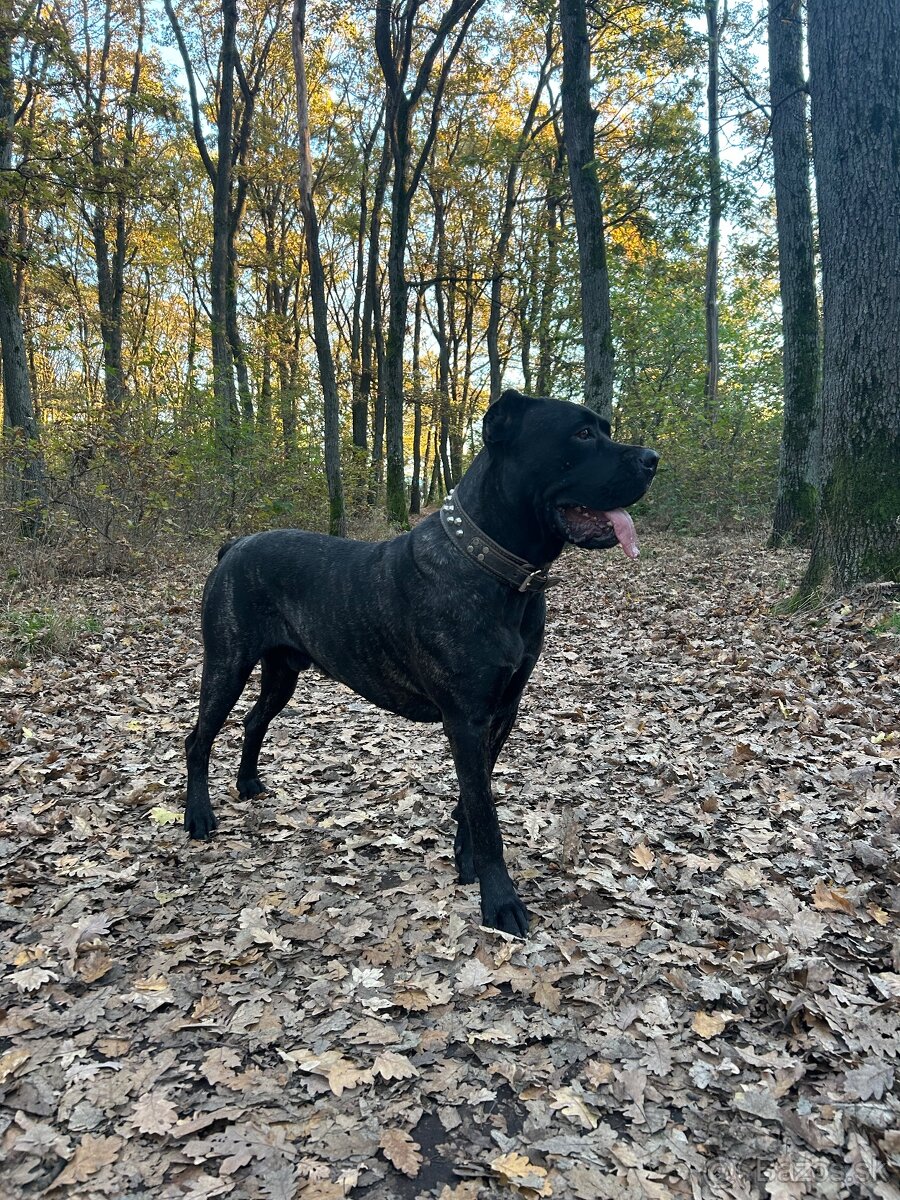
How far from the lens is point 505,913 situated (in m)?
3.21

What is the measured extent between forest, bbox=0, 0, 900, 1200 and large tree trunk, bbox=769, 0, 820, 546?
56 millimetres

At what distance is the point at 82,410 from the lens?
11.4m

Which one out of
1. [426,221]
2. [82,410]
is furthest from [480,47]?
[82,410]

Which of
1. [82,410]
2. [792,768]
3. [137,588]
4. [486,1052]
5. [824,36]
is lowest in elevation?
[486,1052]

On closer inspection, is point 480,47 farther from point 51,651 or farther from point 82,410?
point 51,651

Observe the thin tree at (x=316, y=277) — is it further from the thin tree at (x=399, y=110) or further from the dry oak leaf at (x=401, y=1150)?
the dry oak leaf at (x=401, y=1150)

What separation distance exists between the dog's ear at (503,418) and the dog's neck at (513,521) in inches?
4.1

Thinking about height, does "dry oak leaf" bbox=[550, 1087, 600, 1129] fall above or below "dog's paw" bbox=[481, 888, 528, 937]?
below

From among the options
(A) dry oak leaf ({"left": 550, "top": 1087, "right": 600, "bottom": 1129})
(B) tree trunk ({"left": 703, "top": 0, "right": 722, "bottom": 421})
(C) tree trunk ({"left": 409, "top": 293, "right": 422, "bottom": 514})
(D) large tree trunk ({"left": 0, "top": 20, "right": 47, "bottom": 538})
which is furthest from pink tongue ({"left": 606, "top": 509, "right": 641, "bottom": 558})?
(C) tree trunk ({"left": 409, "top": 293, "right": 422, "bottom": 514})

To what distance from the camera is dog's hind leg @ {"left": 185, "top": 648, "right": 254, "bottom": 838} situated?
4.23m

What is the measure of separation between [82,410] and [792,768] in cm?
1119

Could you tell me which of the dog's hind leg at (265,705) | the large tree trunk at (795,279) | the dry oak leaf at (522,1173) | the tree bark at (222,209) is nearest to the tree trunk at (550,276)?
the tree bark at (222,209)

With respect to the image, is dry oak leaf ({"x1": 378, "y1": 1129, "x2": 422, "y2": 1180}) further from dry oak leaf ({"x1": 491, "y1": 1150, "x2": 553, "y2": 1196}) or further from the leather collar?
the leather collar

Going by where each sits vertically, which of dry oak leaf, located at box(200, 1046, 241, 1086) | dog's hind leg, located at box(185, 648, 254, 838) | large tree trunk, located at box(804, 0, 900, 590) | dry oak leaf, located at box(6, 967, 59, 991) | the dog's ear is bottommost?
dry oak leaf, located at box(200, 1046, 241, 1086)
